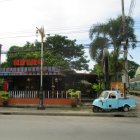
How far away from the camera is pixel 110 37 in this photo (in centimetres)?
4025

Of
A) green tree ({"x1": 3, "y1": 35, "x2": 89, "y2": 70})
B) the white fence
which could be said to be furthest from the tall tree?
green tree ({"x1": 3, "y1": 35, "x2": 89, "y2": 70})

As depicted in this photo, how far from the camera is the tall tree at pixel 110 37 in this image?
126ft

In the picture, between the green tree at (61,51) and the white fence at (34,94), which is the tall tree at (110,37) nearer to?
the white fence at (34,94)

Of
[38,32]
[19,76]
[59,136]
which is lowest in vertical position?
[59,136]

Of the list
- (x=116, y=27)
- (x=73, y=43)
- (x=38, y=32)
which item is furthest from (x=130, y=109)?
(x=73, y=43)

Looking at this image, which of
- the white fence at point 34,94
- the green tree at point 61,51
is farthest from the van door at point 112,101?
the green tree at point 61,51

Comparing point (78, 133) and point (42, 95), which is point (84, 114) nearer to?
point (42, 95)

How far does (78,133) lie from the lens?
500 inches

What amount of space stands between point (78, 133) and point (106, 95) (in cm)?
1182

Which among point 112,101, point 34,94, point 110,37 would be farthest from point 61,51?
point 112,101

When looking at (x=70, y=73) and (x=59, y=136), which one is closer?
(x=59, y=136)

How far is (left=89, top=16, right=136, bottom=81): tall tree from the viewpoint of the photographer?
38312 mm

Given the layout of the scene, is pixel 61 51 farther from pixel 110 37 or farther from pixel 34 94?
pixel 34 94

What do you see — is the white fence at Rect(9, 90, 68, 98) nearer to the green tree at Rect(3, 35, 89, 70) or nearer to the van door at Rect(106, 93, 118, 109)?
the van door at Rect(106, 93, 118, 109)
